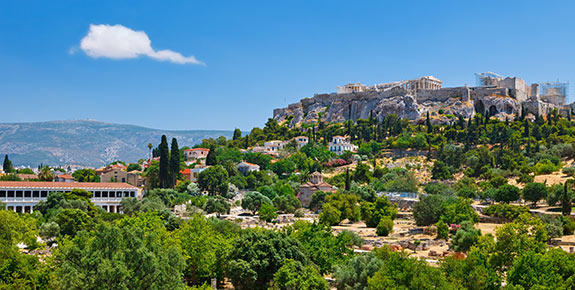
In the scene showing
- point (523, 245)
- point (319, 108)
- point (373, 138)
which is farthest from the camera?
point (319, 108)

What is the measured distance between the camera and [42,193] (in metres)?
57.1

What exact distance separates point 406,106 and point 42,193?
68783mm

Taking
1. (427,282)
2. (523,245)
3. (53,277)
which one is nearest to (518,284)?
(427,282)

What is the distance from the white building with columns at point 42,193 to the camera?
180ft

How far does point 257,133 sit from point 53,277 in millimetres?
92144

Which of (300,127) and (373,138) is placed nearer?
(373,138)

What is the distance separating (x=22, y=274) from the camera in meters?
24.0

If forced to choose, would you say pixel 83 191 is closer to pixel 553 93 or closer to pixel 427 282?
pixel 427 282

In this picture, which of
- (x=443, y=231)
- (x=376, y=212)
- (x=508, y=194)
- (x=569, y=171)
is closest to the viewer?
(x=443, y=231)

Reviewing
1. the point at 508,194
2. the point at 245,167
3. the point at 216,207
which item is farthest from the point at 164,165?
the point at 508,194

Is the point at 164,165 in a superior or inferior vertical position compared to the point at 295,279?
superior

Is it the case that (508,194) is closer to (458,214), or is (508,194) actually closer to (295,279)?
(458,214)

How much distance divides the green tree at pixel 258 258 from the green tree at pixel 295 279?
0.82 meters

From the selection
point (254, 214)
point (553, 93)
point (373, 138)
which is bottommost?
point (254, 214)
